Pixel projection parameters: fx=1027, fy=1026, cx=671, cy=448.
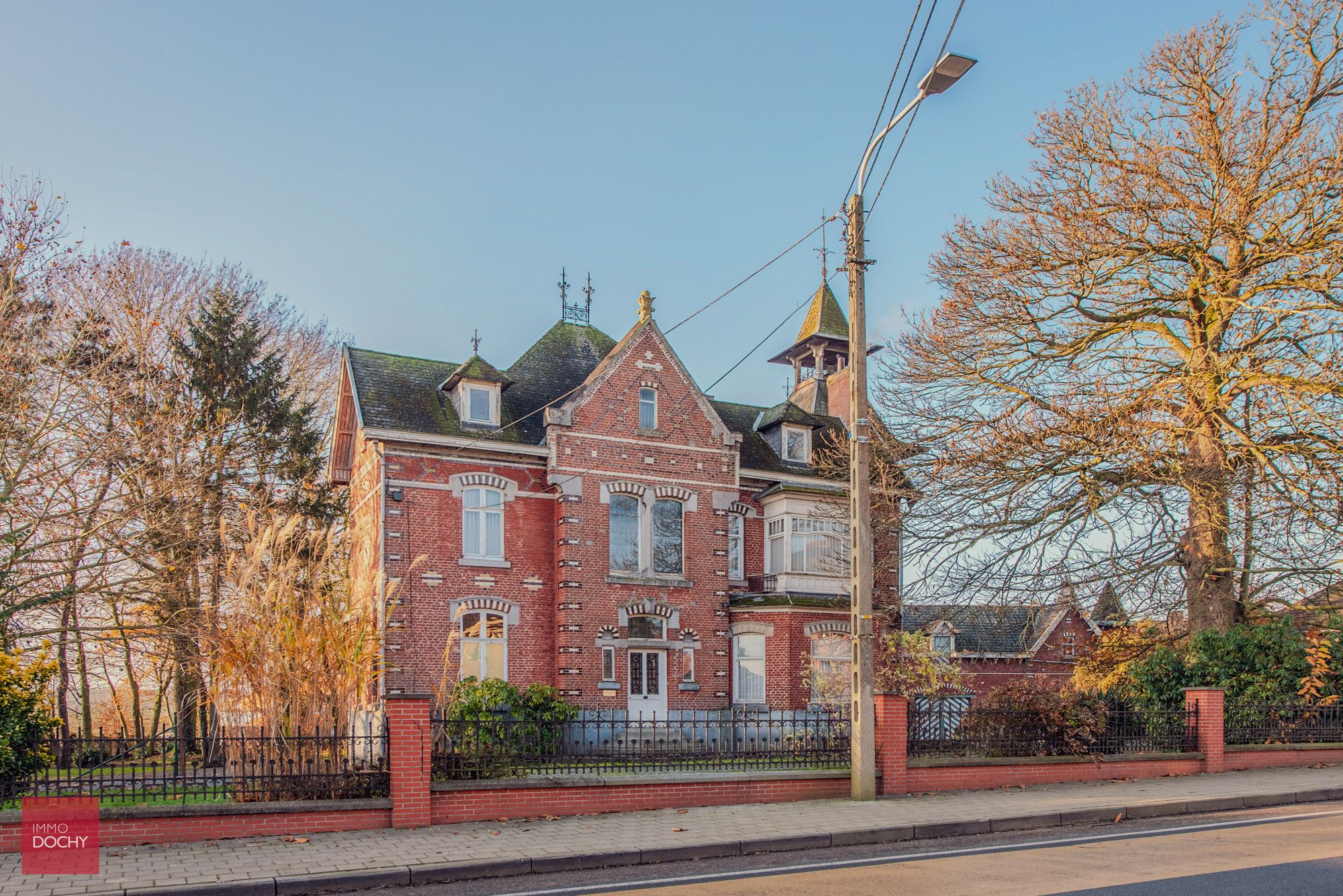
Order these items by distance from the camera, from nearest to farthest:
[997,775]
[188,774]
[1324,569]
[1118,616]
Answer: [188,774], [997,775], [1324,569], [1118,616]

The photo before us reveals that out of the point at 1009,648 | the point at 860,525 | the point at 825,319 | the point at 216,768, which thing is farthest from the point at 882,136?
the point at 1009,648

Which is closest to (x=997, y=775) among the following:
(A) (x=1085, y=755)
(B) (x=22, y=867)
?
(A) (x=1085, y=755)

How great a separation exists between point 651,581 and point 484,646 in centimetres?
441

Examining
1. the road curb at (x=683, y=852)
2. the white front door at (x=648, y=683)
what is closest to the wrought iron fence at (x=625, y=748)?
the road curb at (x=683, y=852)

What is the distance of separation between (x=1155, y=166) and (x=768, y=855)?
14.6m

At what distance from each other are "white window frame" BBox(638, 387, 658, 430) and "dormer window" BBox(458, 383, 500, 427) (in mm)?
3636

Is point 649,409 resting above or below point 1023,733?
above

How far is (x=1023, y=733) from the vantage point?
16.0 meters

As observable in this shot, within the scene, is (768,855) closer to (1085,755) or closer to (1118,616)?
(1085,755)

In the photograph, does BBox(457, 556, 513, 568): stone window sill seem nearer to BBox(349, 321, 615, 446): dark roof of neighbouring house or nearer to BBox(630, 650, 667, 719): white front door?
BBox(349, 321, 615, 446): dark roof of neighbouring house

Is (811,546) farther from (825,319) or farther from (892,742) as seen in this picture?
(892,742)

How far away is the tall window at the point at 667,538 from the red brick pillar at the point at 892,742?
12288 mm

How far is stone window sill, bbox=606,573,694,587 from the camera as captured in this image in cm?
2548

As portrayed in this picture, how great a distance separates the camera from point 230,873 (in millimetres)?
9406
